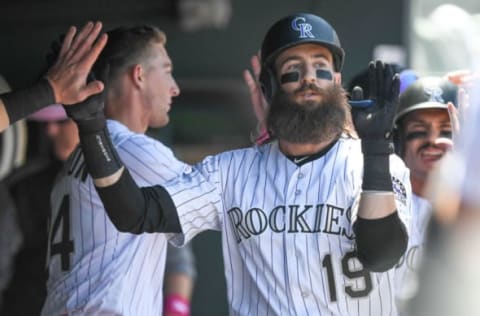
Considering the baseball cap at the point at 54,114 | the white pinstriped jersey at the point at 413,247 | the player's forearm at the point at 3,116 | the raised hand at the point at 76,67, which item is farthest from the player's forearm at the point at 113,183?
the baseball cap at the point at 54,114

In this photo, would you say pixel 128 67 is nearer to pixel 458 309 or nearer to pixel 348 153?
pixel 348 153

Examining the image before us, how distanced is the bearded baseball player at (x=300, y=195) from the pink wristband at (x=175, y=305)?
1.62 metres

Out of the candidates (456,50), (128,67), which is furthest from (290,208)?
(456,50)

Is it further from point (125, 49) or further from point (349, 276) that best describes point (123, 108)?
point (349, 276)

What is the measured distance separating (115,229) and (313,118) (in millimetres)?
830

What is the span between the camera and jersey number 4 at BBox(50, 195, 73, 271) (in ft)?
13.3

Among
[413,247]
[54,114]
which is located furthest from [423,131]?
[54,114]

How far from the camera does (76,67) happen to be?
3469 mm

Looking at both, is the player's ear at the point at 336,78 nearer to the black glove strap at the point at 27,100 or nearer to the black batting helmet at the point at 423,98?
the black batting helmet at the point at 423,98

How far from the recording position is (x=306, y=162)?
3.73 m

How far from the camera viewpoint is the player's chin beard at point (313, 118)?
3680 millimetres

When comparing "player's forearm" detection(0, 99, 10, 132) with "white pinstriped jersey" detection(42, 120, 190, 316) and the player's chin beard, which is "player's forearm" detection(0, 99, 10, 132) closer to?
"white pinstriped jersey" detection(42, 120, 190, 316)

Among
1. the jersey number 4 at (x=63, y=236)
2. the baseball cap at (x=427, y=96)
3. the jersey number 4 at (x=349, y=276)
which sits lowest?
the jersey number 4 at (x=349, y=276)

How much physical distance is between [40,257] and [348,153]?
2.14 metres
